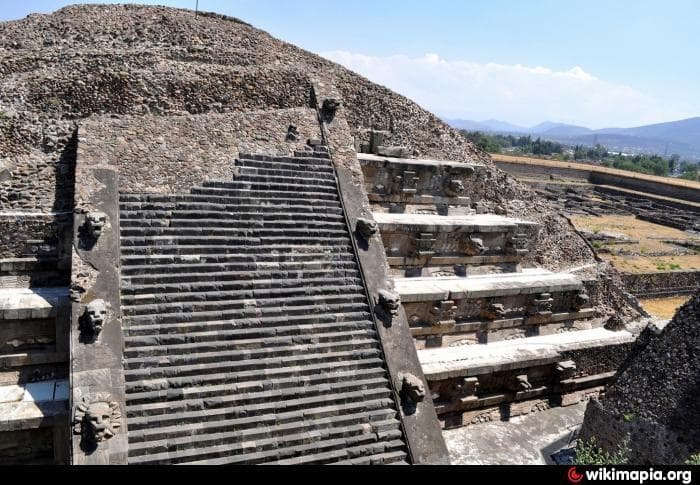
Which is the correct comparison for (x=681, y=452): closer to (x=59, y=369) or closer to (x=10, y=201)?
(x=59, y=369)

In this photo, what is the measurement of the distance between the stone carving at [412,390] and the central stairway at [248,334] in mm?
259

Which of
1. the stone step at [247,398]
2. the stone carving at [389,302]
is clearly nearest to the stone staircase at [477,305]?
the stone carving at [389,302]

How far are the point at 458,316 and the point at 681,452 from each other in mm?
4770

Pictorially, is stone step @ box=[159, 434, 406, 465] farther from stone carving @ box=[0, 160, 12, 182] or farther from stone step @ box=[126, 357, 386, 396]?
stone carving @ box=[0, 160, 12, 182]

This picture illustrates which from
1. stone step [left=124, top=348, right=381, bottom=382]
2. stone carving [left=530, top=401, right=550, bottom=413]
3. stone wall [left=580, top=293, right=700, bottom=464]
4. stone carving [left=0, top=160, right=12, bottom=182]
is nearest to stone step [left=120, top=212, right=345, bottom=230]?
stone carving [left=0, top=160, right=12, bottom=182]

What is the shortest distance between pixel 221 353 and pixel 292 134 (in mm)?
6009

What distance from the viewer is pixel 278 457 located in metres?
7.43

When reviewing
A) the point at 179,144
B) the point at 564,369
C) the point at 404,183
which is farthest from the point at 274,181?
the point at 564,369

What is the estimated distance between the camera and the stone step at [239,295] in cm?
838

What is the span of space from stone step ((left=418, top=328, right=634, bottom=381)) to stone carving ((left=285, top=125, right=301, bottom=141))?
5812 millimetres

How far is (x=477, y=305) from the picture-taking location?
1137cm

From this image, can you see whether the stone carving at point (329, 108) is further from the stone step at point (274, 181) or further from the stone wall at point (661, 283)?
the stone wall at point (661, 283)

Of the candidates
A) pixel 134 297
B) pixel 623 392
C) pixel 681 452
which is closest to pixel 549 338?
pixel 623 392

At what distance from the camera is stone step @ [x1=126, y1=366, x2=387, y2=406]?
7473 millimetres
